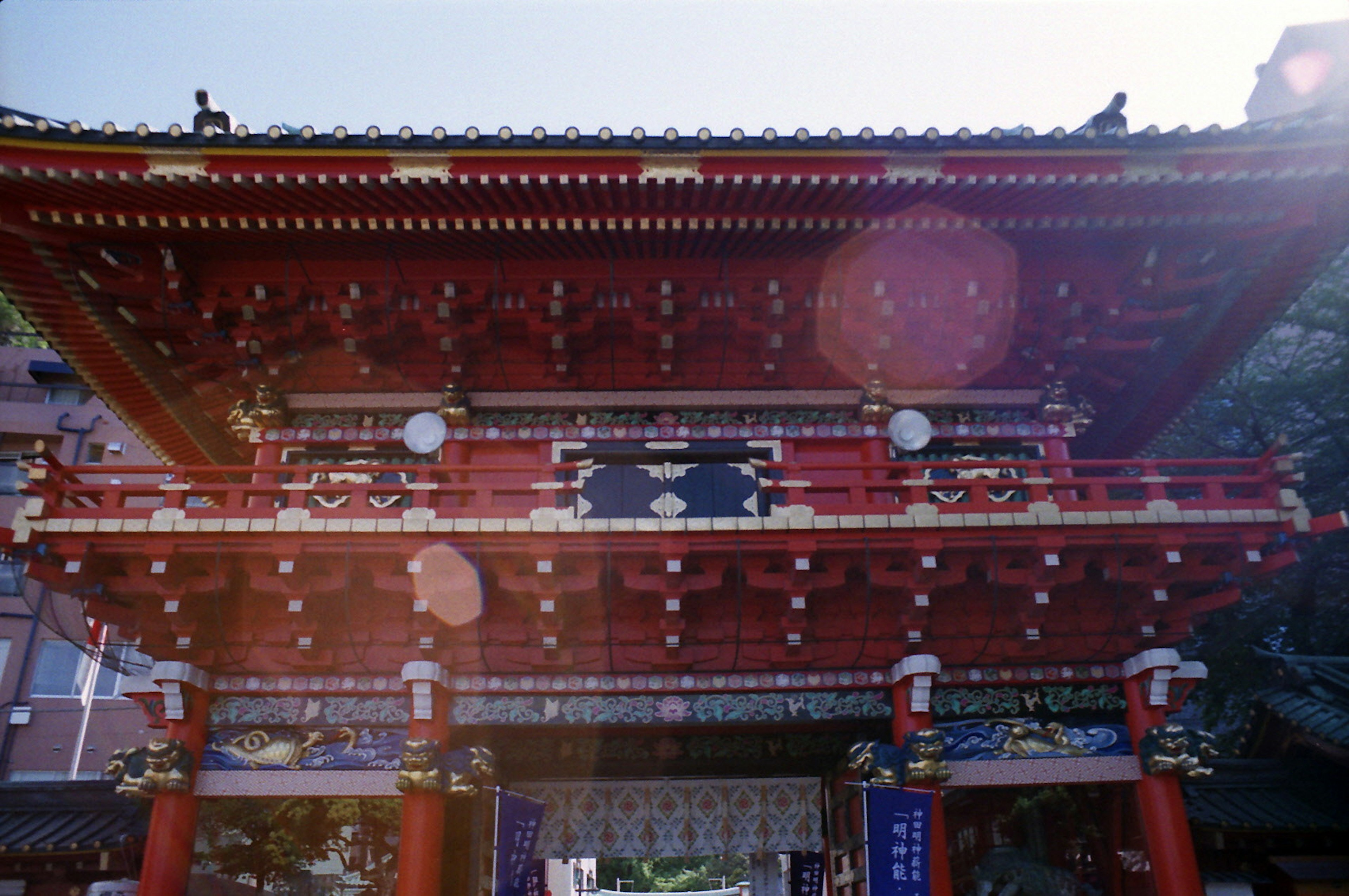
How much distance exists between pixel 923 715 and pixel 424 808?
5450 millimetres

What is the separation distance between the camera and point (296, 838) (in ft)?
49.0

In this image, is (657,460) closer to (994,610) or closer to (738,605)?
(738,605)

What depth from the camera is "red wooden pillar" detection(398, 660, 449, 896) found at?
9.16m

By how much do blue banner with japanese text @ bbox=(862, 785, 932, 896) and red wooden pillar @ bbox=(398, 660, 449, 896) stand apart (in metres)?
4.45

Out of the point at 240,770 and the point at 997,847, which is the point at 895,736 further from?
the point at 240,770

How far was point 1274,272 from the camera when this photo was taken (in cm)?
1094

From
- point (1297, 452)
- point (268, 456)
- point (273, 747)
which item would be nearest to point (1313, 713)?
point (1297, 452)

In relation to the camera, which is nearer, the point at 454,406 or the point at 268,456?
the point at 454,406

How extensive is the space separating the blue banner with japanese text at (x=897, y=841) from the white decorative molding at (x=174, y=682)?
291 inches

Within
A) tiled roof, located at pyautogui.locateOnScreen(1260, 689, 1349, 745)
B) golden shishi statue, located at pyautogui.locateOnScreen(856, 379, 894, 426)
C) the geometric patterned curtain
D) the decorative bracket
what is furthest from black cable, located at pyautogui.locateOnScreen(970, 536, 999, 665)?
tiled roof, located at pyautogui.locateOnScreen(1260, 689, 1349, 745)

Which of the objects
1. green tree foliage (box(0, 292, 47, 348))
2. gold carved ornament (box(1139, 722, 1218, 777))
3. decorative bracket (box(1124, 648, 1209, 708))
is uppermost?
green tree foliage (box(0, 292, 47, 348))

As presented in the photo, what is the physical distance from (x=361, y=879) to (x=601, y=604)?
312 inches

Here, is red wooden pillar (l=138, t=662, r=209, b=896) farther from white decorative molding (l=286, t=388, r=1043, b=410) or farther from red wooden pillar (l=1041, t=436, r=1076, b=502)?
red wooden pillar (l=1041, t=436, r=1076, b=502)

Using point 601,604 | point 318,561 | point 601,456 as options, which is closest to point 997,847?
point 601,604
